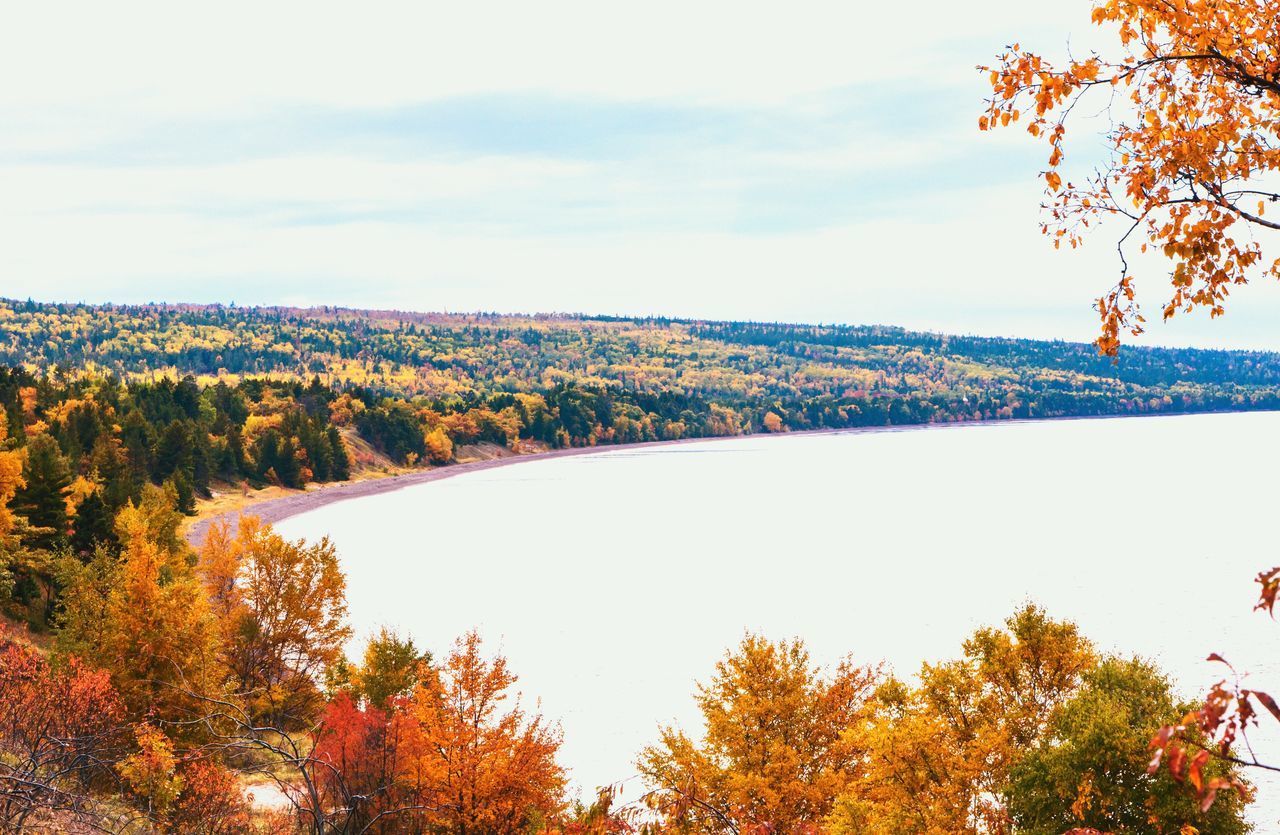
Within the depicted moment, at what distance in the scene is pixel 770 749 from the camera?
122 feet

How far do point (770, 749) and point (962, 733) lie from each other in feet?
24.5

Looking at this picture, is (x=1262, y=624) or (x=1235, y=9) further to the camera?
(x=1262, y=624)

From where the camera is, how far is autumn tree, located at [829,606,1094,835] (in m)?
33.8

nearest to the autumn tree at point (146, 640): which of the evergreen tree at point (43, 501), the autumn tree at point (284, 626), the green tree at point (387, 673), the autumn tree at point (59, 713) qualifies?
the autumn tree at point (59, 713)

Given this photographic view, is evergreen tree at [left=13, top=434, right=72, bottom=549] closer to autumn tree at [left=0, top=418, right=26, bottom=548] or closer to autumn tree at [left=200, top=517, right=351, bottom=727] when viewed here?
autumn tree at [left=0, top=418, right=26, bottom=548]

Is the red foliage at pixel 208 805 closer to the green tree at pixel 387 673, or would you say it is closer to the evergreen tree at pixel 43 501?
the green tree at pixel 387 673

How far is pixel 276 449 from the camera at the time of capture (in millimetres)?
157750

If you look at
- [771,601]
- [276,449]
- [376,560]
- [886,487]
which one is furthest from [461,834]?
[886,487]

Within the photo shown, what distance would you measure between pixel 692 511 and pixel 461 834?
120 metres

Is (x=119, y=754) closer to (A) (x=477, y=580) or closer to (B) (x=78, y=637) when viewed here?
(B) (x=78, y=637)

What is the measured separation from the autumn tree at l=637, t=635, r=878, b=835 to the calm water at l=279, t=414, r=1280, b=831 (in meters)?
8.09

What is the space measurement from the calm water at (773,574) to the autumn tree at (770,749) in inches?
319

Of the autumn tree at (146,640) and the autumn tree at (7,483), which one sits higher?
the autumn tree at (7,483)

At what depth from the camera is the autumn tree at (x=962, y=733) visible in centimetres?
3384
